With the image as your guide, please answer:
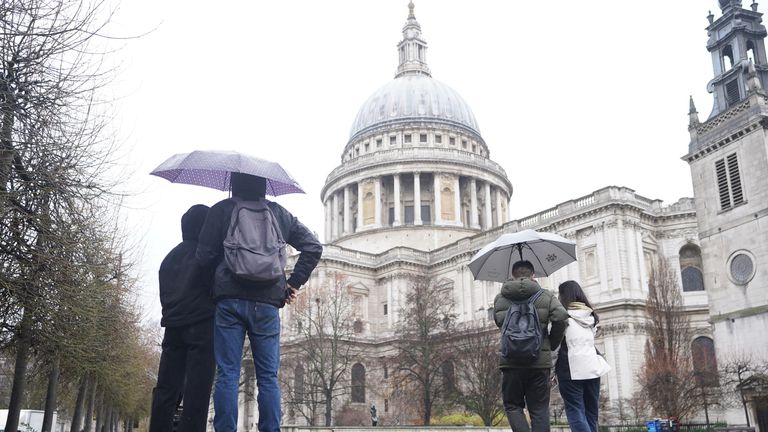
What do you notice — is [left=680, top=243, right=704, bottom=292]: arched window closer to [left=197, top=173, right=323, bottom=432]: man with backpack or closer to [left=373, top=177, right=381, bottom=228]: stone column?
[left=373, top=177, right=381, bottom=228]: stone column

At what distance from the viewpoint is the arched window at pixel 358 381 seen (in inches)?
2297

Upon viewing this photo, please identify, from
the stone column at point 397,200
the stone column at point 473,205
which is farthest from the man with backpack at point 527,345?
the stone column at point 473,205

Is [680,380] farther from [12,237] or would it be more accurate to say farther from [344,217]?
[344,217]

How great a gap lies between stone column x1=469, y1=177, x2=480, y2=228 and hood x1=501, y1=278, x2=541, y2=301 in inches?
2692

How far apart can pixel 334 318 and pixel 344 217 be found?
28.6 metres

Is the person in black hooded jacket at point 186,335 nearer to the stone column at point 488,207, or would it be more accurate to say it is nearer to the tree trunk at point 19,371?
the tree trunk at point 19,371

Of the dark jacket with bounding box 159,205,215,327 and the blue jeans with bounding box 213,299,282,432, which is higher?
the dark jacket with bounding box 159,205,215,327

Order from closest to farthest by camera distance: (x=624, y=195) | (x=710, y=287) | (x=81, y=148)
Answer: (x=81, y=148)
(x=710, y=287)
(x=624, y=195)

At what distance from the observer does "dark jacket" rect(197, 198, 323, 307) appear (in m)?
6.99

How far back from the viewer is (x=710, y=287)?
3825cm

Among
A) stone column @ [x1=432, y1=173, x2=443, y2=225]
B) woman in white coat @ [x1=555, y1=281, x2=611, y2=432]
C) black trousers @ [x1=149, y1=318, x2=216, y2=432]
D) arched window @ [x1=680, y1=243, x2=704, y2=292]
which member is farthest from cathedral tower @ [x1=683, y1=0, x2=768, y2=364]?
stone column @ [x1=432, y1=173, x2=443, y2=225]

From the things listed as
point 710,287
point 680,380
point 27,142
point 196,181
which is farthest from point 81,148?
point 710,287

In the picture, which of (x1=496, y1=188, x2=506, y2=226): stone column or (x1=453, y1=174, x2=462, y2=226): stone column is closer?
(x1=453, y1=174, x2=462, y2=226): stone column

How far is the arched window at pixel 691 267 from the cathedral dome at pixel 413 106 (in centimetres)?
3904
